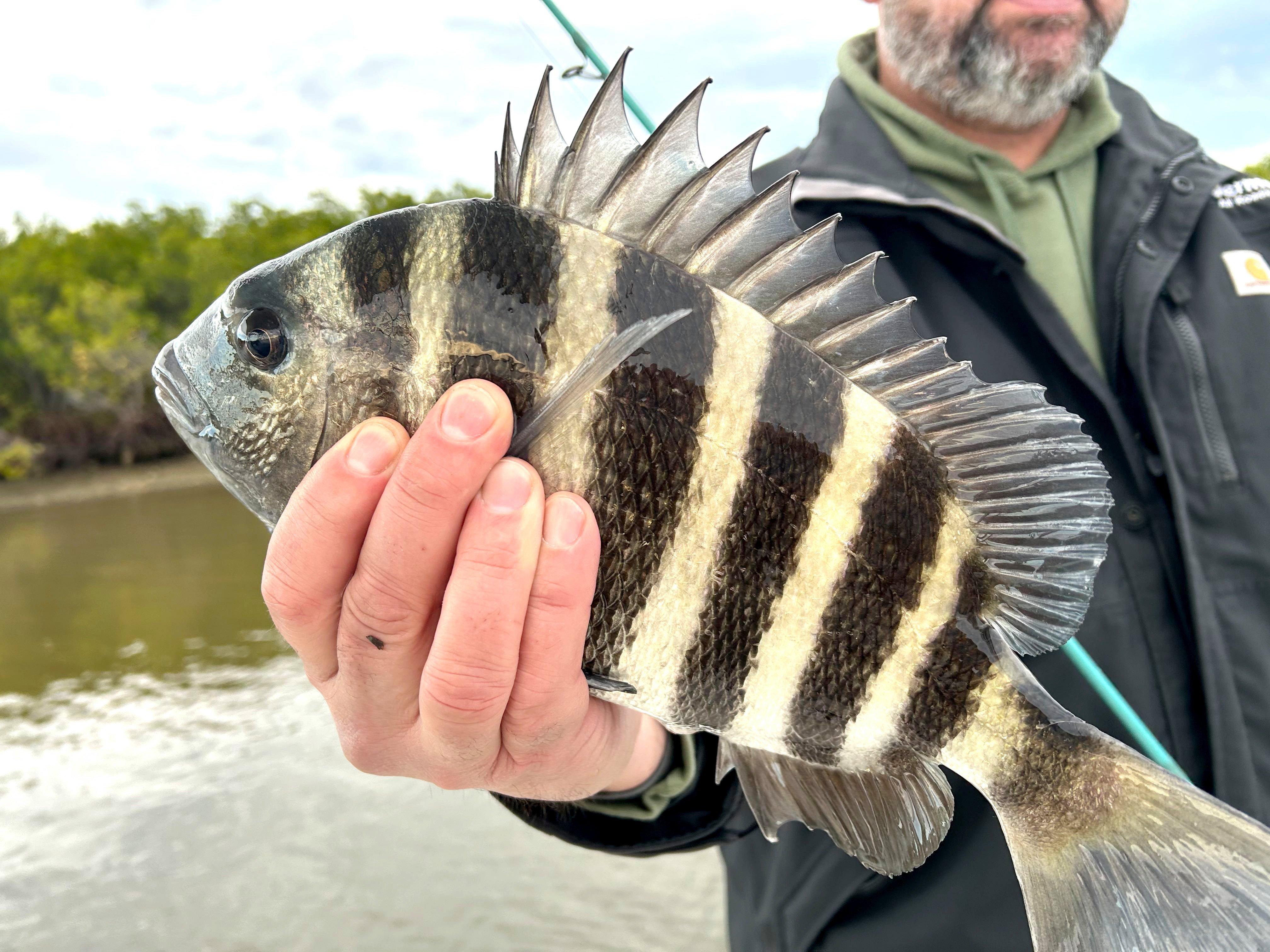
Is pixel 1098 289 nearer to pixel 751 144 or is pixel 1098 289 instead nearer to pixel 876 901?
pixel 751 144

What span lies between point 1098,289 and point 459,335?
1481mm

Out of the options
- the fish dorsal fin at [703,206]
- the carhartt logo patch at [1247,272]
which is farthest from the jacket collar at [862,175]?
the fish dorsal fin at [703,206]

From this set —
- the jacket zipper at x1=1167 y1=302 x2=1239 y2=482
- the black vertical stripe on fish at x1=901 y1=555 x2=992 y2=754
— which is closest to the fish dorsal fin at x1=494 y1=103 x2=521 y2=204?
the black vertical stripe on fish at x1=901 y1=555 x2=992 y2=754

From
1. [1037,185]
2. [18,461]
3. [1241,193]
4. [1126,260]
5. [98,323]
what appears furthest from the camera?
[98,323]

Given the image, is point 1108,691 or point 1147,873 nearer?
point 1147,873

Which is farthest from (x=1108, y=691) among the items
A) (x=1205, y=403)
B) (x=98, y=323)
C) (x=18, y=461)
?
(x=98, y=323)

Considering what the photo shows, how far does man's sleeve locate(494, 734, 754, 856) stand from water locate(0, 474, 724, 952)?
2.69 meters

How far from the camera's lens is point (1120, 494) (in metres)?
1.75

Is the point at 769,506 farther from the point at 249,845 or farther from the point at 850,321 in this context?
the point at 249,845

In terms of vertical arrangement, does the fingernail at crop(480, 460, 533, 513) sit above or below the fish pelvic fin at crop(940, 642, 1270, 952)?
above

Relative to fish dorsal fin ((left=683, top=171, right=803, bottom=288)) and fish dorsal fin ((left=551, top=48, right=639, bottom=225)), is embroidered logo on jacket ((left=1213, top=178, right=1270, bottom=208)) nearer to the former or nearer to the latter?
fish dorsal fin ((left=683, top=171, right=803, bottom=288))

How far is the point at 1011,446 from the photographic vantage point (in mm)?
1099

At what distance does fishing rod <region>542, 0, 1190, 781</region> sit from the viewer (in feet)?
4.78

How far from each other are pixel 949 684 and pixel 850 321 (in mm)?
446
